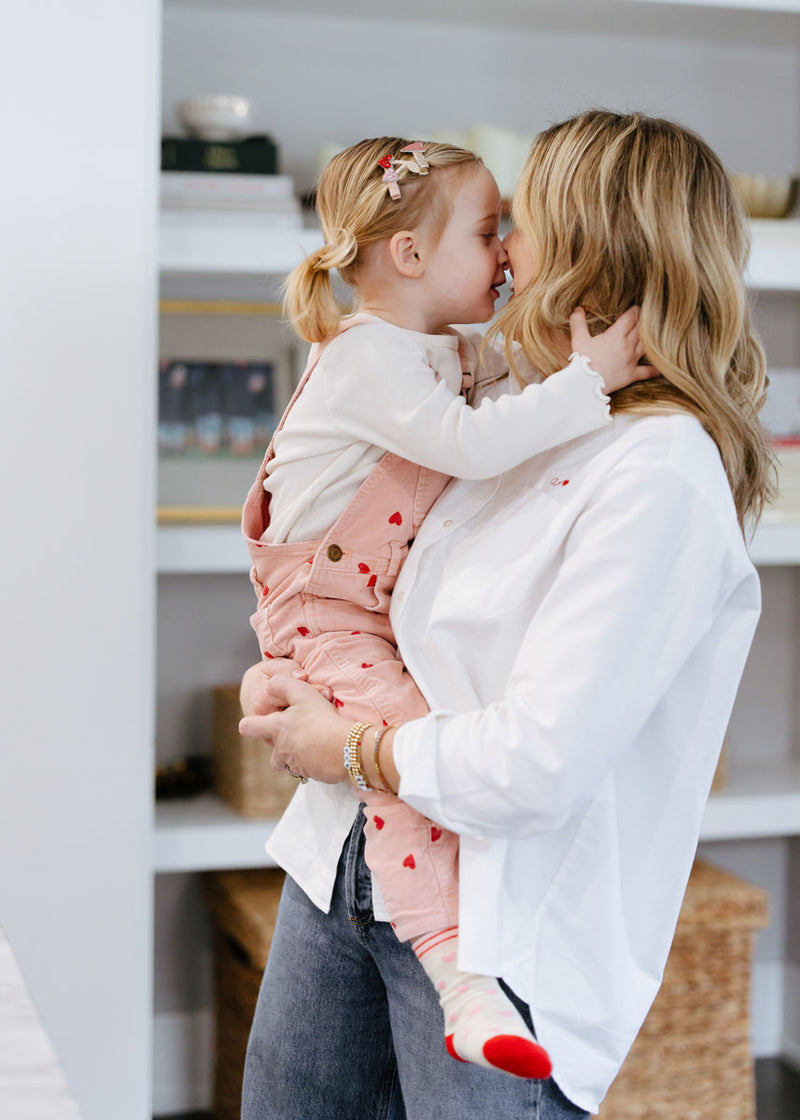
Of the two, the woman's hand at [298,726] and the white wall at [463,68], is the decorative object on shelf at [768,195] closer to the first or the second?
the white wall at [463,68]

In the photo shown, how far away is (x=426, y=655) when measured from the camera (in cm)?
107

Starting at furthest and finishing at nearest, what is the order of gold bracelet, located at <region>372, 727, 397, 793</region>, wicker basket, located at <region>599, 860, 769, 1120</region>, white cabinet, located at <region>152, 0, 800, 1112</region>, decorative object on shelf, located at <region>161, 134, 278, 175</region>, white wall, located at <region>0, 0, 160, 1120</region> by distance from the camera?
white cabinet, located at <region>152, 0, 800, 1112</region> → wicker basket, located at <region>599, 860, 769, 1120</region> → decorative object on shelf, located at <region>161, 134, 278, 175</region> → white wall, located at <region>0, 0, 160, 1120</region> → gold bracelet, located at <region>372, 727, 397, 793</region>

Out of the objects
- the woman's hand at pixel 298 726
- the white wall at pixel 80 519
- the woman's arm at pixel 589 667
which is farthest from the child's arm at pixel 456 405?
the white wall at pixel 80 519

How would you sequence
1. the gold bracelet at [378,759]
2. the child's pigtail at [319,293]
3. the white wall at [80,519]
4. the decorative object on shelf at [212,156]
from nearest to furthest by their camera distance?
the gold bracelet at [378,759] → the child's pigtail at [319,293] → the white wall at [80,519] → the decorative object on shelf at [212,156]

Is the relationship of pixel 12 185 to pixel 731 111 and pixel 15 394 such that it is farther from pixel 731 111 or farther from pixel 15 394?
pixel 731 111

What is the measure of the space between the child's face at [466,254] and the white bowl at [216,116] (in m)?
1.15

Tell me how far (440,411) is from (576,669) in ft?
1.03

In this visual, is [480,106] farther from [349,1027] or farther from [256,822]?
[349,1027]

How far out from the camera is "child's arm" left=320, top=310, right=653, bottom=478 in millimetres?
1039

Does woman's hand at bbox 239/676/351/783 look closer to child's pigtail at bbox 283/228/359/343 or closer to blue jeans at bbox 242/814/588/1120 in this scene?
blue jeans at bbox 242/814/588/1120

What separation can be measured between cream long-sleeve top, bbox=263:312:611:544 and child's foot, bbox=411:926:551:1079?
0.40m

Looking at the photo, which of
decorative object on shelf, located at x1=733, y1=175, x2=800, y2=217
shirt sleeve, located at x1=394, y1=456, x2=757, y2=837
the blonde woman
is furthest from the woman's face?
decorative object on shelf, located at x1=733, y1=175, x2=800, y2=217

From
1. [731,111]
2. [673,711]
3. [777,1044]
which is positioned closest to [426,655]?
[673,711]

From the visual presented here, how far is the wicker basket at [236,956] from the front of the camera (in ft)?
7.45
